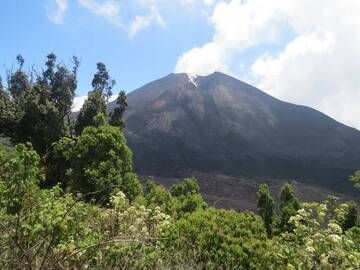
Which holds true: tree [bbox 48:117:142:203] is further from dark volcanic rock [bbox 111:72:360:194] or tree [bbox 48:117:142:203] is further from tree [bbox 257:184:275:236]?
dark volcanic rock [bbox 111:72:360:194]

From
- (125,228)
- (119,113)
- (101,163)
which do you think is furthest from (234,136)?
(125,228)

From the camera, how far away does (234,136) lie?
11769 centimetres

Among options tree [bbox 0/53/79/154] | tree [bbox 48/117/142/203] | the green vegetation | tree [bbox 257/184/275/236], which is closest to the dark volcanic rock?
tree [bbox 0/53/79/154]

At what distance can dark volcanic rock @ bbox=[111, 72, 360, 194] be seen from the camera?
98.8 metres

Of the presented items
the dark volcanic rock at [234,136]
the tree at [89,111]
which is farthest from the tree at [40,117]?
the dark volcanic rock at [234,136]

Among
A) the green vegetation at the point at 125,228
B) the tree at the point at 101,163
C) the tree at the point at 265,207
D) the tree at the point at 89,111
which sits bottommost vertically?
the tree at the point at 265,207

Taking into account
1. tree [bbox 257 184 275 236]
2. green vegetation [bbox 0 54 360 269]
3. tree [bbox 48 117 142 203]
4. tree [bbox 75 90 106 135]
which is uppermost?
tree [bbox 75 90 106 135]

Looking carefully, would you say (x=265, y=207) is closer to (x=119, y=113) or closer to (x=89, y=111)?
(x=119, y=113)

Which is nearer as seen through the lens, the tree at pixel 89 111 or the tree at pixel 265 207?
the tree at pixel 265 207

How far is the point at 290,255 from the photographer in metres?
6.60

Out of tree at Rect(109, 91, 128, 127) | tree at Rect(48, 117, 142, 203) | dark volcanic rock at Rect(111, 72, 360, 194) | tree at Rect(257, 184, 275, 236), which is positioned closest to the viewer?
tree at Rect(48, 117, 142, 203)

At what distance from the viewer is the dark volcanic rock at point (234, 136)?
98.8 m

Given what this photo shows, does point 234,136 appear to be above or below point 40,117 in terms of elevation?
above

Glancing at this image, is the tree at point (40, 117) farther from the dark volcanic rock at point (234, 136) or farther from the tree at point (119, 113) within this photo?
the dark volcanic rock at point (234, 136)
